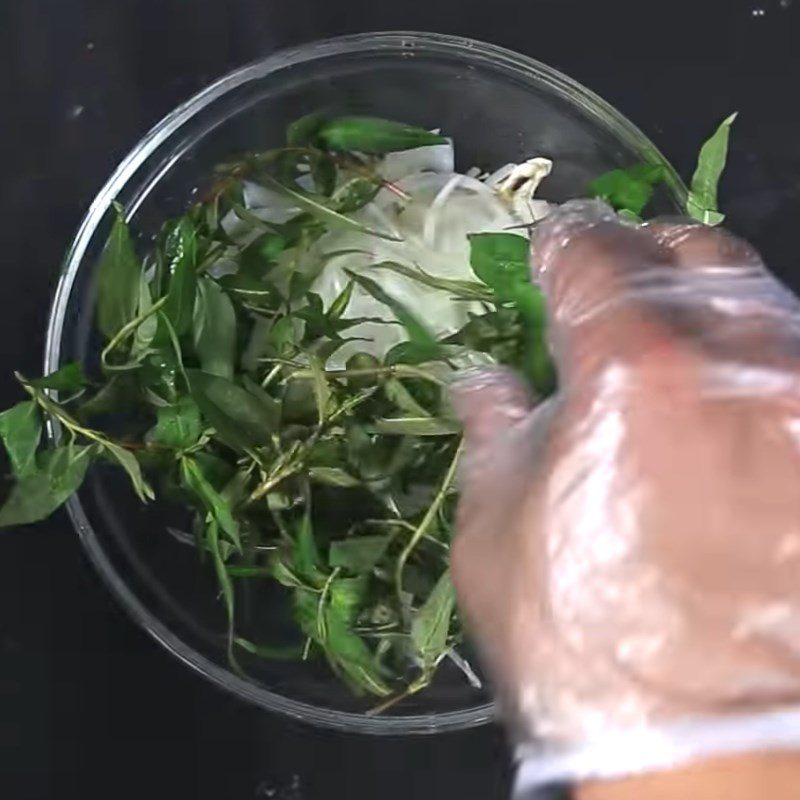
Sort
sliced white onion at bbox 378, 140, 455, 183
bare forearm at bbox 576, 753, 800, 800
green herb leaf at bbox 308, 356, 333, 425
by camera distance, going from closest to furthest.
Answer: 1. bare forearm at bbox 576, 753, 800, 800
2. green herb leaf at bbox 308, 356, 333, 425
3. sliced white onion at bbox 378, 140, 455, 183

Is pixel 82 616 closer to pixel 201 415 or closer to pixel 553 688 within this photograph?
pixel 201 415

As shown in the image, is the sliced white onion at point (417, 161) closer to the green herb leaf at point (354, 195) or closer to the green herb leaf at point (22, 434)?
the green herb leaf at point (354, 195)

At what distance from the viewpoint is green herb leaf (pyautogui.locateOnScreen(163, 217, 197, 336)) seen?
577 millimetres

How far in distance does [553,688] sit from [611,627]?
0.03 metres

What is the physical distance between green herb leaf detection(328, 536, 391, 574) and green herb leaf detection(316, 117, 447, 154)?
192mm

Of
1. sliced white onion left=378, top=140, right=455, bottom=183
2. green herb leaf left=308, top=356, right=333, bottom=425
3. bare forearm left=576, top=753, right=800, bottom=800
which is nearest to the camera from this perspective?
bare forearm left=576, top=753, right=800, bottom=800

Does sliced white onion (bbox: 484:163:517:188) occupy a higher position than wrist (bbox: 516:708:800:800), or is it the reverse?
sliced white onion (bbox: 484:163:517:188)

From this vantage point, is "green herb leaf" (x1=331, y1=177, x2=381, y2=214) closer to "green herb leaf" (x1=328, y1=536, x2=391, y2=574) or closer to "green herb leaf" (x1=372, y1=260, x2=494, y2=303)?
"green herb leaf" (x1=372, y1=260, x2=494, y2=303)

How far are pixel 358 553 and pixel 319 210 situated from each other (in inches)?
6.4

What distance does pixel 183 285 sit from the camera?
0.58 metres

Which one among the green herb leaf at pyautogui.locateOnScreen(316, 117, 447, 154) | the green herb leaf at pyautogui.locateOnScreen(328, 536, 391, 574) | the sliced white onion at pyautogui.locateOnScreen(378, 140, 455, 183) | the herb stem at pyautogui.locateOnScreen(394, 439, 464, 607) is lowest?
the green herb leaf at pyautogui.locateOnScreen(328, 536, 391, 574)

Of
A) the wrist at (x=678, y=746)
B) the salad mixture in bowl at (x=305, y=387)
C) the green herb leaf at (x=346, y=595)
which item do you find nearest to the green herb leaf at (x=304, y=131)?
the salad mixture in bowl at (x=305, y=387)

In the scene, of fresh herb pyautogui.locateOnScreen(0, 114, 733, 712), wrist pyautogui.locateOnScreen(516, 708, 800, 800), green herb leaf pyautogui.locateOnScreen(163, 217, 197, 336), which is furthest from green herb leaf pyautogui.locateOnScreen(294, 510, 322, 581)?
wrist pyautogui.locateOnScreen(516, 708, 800, 800)

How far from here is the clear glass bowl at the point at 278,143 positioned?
0.69 meters
